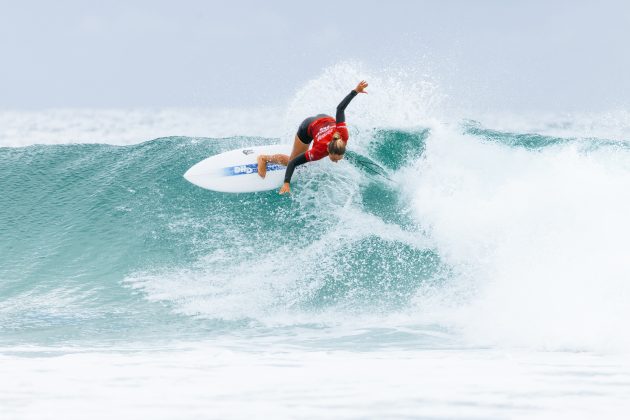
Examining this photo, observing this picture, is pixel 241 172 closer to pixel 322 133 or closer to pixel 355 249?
pixel 322 133

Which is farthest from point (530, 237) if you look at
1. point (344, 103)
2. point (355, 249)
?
point (344, 103)

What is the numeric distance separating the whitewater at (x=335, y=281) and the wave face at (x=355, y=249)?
0.03 m

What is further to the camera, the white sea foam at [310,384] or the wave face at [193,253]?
the wave face at [193,253]

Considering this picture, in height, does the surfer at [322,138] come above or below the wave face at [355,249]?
above

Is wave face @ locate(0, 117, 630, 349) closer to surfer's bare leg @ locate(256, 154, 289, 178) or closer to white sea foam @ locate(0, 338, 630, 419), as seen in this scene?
surfer's bare leg @ locate(256, 154, 289, 178)

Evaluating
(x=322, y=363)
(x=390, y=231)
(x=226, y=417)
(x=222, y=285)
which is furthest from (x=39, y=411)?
(x=390, y=231)

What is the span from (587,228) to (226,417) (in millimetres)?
5106

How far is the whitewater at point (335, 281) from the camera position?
13.8ft

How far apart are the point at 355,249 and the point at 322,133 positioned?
1.56 m

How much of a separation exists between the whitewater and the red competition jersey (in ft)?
3.39

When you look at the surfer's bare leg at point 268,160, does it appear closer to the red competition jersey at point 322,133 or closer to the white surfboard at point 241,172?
the white surfboard at point 241,172

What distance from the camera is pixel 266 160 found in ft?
28.3

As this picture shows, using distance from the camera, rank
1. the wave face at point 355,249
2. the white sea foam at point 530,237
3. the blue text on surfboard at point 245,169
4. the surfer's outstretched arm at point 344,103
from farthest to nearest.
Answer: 1. the blue text on surfboard at point 245,169
2. the surfer's outstretched arm at point 344,103
3. the wave face at point 355,249
4. the white sea foam at point 530,237

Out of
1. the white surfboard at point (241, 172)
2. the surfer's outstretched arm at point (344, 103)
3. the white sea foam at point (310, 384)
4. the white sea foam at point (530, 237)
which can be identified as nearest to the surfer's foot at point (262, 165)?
the white surfboard at point (241, 172)
